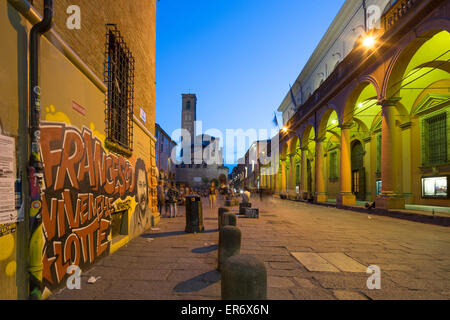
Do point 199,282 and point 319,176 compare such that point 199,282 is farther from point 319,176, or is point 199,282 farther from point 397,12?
point 319,176

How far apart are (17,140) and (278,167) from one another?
115ft

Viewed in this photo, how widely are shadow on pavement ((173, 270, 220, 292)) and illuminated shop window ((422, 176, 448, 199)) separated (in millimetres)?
16195

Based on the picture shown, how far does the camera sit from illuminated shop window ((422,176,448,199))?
14.0 meters

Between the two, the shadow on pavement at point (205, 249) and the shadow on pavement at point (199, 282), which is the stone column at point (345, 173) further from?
the shadow on pavement at point (199, 282)

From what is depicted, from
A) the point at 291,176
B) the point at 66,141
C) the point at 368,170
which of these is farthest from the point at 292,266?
the point at 291,176

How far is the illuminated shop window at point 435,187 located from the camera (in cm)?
1399

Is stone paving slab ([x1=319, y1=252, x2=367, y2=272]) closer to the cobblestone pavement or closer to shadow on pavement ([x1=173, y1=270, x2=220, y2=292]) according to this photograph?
the cobblestone pavement

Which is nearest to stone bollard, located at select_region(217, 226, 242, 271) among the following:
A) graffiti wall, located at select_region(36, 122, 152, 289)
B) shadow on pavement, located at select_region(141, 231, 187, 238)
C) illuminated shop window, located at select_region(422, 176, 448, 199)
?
graffiti wall, located at select_region(36, 122, 152, 289)

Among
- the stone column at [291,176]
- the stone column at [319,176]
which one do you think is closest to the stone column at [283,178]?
the stone column at [291,176]

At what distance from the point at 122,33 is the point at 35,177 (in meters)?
4.85

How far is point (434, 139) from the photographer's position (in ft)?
49.4

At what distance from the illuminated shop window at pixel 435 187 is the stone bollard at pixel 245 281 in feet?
55.5
